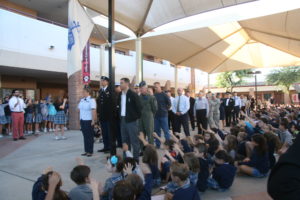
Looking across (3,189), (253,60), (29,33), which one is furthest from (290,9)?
(29,33)

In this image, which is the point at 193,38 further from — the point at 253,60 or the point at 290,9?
the point at 253,60

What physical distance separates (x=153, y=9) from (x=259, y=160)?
4855 mm

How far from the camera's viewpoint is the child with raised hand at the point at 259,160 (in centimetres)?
441

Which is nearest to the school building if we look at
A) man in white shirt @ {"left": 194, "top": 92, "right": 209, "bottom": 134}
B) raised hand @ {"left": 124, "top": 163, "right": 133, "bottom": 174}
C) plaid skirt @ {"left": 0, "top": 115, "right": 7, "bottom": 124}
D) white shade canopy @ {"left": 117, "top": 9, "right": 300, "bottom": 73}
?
man in white shirt @ {"left": 194, "top": 92, "right": 209, "bottom": 134}

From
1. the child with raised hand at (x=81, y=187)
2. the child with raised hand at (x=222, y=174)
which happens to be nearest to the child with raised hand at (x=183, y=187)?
the child with raised hand at (x=81, y=187)

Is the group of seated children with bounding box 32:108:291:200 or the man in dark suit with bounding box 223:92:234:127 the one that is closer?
the group of seated children with bounding box 32:108:291:200

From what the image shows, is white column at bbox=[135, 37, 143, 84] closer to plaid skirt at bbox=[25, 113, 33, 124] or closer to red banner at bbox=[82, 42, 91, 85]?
red banner at bbox=[82, 42, 91, 85]

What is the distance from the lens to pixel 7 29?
1086 cm

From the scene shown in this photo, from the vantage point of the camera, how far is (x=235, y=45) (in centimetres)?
1288

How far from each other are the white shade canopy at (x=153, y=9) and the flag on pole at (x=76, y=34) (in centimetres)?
152

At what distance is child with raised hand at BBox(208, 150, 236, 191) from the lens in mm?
3816

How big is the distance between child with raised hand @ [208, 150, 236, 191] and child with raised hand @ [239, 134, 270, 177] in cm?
74

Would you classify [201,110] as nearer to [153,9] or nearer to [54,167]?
[153,9]

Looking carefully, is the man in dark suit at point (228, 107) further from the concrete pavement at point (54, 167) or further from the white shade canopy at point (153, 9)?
the concrete pavement at point (54, 167)
